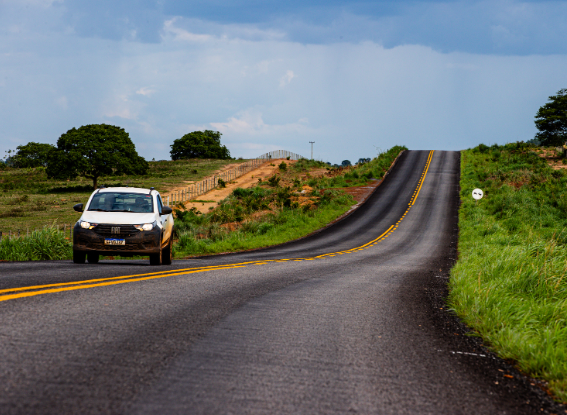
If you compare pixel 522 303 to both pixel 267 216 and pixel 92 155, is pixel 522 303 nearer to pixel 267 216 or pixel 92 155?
pixel 267 216

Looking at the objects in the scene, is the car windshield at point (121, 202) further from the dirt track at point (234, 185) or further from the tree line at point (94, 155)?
the tree line at point (94, 155)

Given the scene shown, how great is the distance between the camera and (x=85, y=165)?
5656 cm

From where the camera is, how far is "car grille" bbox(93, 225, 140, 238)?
1108 cm

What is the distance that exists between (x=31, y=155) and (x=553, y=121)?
11064 centimetres

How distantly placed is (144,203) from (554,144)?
3207 inches

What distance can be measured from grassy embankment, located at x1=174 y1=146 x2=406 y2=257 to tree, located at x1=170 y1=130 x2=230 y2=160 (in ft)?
190

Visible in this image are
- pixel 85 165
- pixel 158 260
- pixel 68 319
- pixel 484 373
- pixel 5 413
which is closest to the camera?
pixel 5 413

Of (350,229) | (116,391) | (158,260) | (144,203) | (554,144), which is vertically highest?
(554,144)

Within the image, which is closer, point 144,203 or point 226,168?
point 144,203

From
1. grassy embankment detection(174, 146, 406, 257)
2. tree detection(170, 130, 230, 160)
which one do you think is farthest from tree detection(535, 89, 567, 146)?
tree detection(170, 130, 230, 160)

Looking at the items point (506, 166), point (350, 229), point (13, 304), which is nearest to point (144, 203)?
point (13, 304)

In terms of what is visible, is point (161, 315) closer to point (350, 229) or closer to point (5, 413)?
point (5, 413)

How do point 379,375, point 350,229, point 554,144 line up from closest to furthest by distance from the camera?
point 379,375, point 350,229, point 554,144

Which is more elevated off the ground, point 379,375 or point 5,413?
point 5,413
